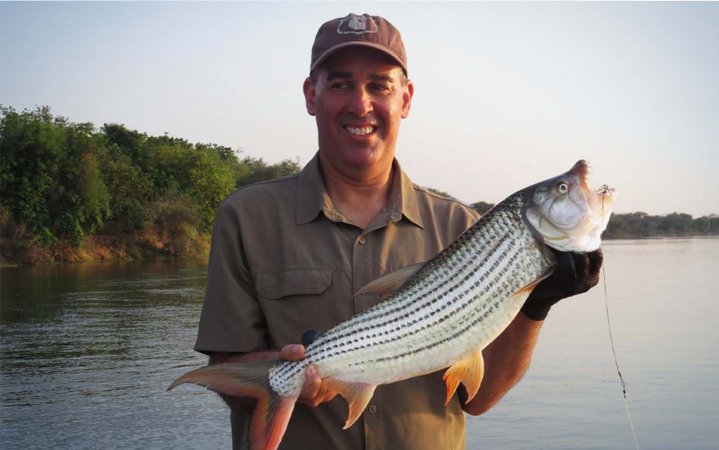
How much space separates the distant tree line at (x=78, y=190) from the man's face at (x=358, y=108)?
5350 centimetres

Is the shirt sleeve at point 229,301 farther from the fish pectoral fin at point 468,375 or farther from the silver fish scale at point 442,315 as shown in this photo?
the fish pectoral fin at point 468,375

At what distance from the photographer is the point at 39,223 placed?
55094mm

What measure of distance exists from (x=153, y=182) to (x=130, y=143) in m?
7.38

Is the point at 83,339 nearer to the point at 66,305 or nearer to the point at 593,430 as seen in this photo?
the point at 66,305

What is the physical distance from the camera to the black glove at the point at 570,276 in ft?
11.9

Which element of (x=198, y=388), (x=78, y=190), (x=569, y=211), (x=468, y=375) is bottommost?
(x=198, y=388)

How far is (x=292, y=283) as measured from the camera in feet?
13.4

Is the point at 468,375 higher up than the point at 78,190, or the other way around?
the point at 78,190

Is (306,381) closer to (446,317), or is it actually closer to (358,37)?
(446,317)

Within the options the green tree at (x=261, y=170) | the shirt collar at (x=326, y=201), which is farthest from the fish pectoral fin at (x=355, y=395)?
the green tree at (x=261, y=170)

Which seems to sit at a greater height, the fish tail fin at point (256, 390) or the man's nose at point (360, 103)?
the man's nose at point (360, 103)

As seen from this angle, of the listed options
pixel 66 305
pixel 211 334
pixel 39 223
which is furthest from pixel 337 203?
pixel 39 223

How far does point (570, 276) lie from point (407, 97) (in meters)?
1.51

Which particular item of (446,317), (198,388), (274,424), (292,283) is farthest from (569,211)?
(198,388)
